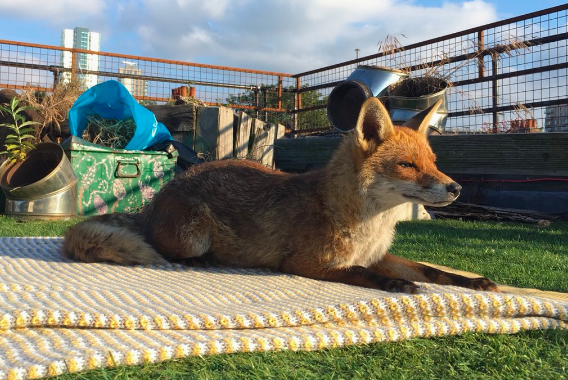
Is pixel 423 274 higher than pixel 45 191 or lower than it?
lower

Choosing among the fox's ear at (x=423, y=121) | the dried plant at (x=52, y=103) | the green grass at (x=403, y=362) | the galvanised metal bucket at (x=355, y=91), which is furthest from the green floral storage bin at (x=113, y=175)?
the green grass at (x=403, y=362)

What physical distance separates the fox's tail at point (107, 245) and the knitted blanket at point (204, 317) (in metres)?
0.45

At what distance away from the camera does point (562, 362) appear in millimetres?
1684

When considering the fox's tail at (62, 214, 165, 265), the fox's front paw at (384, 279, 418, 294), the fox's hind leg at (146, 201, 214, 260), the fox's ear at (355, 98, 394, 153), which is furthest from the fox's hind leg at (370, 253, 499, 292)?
the fox's tail at (62, 214, 165, 265)

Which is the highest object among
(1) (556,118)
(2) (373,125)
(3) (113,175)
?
(1) (556,118)

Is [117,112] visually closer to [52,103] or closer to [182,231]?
[52,103]

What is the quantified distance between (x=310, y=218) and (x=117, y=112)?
5903 millimetres

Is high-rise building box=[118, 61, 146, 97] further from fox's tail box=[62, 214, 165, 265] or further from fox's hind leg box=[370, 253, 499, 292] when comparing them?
fox's hind leg box=[370, 253, 499, 292]

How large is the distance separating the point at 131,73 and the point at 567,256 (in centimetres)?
1050

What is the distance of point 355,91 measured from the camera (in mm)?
7770

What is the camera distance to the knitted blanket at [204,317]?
5.10ft

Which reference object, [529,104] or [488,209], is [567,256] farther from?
[529,104]

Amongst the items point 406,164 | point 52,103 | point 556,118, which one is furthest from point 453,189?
point 52,103

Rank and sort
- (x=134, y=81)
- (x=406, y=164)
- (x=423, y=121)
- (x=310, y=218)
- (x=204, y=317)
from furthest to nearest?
1. (x=134, y=81)
2. (x=423, y=121)
3. (x=310, y=218)
4. (x=406, y=164)
5. (x=204, y=317)
